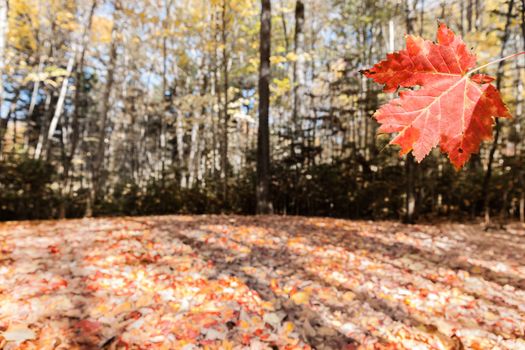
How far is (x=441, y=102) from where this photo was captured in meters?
0.88

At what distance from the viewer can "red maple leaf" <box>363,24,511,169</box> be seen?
852 mm

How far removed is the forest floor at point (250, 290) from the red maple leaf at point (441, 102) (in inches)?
75.2

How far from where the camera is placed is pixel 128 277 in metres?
2.93

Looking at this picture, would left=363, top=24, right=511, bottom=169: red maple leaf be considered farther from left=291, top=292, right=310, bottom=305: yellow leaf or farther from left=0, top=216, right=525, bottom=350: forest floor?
left=291, top=292, right=310, bottom=305: yellow leaf

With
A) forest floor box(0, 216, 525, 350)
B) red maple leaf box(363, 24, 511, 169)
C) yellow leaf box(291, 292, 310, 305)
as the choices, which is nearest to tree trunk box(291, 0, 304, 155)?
forest floor box(0, 216, 525, 350)

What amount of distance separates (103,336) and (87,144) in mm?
25483

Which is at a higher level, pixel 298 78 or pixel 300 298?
pixel 298 78

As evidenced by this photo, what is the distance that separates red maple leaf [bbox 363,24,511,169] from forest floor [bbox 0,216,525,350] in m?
1.91

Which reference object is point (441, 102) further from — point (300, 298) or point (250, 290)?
point (250, 290)

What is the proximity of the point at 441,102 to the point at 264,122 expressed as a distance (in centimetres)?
588

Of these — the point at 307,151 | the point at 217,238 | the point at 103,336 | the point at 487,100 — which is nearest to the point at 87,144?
the point at 307,151

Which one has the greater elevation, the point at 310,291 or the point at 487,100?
the point at 487,100

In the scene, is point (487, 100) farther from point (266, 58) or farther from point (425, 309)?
point (266, 58)

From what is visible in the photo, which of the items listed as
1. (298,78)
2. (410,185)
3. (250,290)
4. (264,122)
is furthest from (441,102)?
(298,78)
